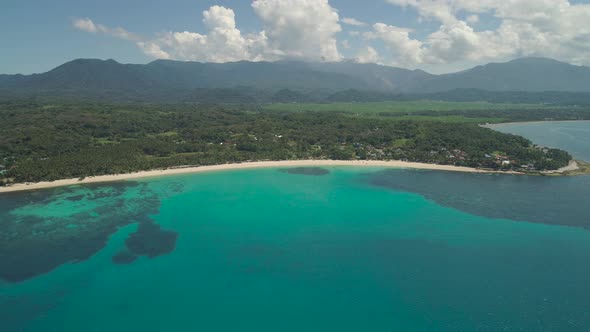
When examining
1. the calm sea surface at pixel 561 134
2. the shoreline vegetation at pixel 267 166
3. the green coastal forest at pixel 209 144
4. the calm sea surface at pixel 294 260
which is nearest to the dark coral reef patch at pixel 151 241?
the calm sea surface at pixel 294 260

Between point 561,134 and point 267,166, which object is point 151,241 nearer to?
point 267,166

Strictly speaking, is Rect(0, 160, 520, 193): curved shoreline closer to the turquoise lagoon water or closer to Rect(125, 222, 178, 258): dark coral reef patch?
the turquoise lagoon water

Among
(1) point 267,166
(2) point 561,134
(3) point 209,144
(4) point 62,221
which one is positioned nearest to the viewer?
(4) point 62,221

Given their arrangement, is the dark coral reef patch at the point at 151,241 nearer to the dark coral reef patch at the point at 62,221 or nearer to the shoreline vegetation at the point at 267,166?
the dark coral reef patch at the point at 62,221

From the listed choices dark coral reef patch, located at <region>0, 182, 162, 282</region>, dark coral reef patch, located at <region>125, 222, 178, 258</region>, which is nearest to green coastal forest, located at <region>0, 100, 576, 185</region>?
dark coral reef patch, located at <region>0, 182, 162, 282</region>

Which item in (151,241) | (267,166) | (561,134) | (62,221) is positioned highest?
(561,134)

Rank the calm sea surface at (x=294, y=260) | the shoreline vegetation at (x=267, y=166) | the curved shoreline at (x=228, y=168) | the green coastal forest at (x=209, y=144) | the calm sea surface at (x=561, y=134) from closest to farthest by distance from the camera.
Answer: the calm sea surface at (x=294, y=260) → the curved shoreline at (x=228, y=168) → the shoreline vegetation at (x=267, y=166) → the green coastal forest at (x=209, y=144) → the calm sea surface at (x=561, y=134)

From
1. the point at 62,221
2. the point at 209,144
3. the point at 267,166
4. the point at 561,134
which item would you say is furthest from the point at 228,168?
the point at 561,134
